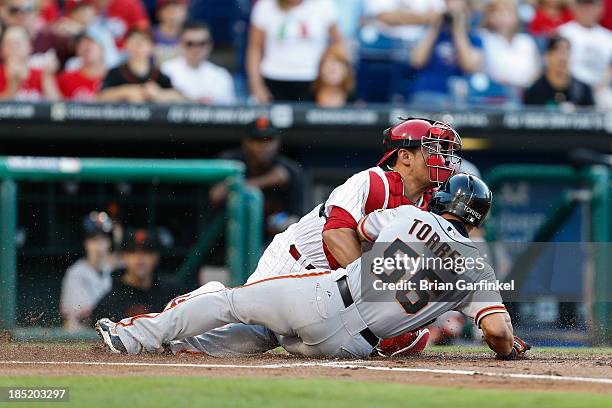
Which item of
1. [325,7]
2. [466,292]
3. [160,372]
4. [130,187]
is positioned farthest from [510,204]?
[160,372]

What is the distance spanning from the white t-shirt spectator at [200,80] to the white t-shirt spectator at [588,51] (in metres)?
3.34

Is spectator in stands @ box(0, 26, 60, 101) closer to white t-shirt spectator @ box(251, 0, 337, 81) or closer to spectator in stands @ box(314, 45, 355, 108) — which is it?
white t-shirt spectator @ box(251, 0, 337, 81)

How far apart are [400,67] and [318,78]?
0.96 metres

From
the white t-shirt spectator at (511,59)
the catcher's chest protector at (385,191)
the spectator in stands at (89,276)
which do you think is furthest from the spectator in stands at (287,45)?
the catcher's chest protector at (385,191)

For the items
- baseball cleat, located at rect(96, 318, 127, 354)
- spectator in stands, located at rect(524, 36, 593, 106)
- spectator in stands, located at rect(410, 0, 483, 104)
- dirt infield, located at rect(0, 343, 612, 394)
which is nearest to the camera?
dirt infield, located at rect(0, 343, 612, 394)

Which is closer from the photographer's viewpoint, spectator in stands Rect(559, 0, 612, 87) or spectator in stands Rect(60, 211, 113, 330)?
spectator in stands Rect(60, 211, 113, 330)

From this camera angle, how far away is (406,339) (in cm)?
644

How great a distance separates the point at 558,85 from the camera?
11195mm

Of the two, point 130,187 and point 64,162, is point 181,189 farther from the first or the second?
point 64,162

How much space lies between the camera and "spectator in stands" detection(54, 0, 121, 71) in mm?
10992

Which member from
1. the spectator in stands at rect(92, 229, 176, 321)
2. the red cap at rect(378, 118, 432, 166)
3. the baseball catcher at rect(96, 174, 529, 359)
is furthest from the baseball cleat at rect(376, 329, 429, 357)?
the spectator in stands at rect(92, 229, 176, 321)

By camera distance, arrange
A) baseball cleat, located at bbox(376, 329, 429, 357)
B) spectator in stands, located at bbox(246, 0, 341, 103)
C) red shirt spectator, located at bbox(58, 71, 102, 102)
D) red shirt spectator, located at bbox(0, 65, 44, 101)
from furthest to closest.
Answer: spectator in stands, located at bbox(246, 0, 341, 103)
red shirt spectator, located at bbox(58, 71, 102, 102)
red shirt spectator, located at bbox(0, 65, 44, 101)
baseball cleat, located at bbox(376, 329, 429, 357)

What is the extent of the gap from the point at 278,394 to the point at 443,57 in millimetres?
7364

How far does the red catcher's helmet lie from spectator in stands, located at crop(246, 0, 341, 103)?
4322mm
